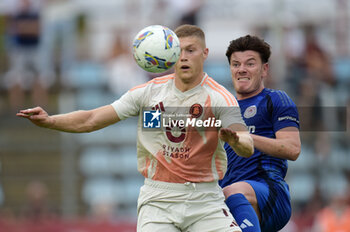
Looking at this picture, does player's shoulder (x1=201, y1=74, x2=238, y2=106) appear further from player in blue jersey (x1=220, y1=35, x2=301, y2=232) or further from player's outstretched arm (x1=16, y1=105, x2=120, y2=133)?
player's outstretched arm (x1=16, y1=105, x2=120, y2=133)

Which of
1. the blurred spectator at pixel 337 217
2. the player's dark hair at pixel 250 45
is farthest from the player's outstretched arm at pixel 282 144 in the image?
the blurred spectator at pixel 337 217

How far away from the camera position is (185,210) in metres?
6.04

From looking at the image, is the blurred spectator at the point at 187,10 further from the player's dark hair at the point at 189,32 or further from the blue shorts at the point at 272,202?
the player's dark hair at the point at 189,32

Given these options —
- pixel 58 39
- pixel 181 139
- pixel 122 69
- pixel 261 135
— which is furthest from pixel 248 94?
pixel 58 39

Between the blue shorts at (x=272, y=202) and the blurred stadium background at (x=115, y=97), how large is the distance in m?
6.57

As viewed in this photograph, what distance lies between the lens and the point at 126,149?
1540cm

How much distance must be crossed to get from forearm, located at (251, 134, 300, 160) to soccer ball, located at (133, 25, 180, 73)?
1073 mm

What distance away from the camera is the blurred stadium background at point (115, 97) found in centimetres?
1387

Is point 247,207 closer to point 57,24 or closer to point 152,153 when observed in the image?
point 152,153

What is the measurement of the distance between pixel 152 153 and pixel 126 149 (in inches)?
365

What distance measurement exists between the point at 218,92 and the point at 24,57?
9241 millimetres

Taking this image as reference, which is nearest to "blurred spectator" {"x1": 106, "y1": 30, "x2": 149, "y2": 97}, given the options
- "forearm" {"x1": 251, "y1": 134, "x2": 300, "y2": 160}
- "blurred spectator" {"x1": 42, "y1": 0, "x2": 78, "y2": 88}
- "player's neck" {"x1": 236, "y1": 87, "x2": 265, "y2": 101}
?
"blurred spectator" {"x1": 42, "y1": 0, "x2": 78, "y2": 88}

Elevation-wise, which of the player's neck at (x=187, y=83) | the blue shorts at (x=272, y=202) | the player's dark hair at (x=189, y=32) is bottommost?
the blue shorts at (x=272, y=202)

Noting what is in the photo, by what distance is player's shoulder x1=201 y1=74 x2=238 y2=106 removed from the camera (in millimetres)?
6047
